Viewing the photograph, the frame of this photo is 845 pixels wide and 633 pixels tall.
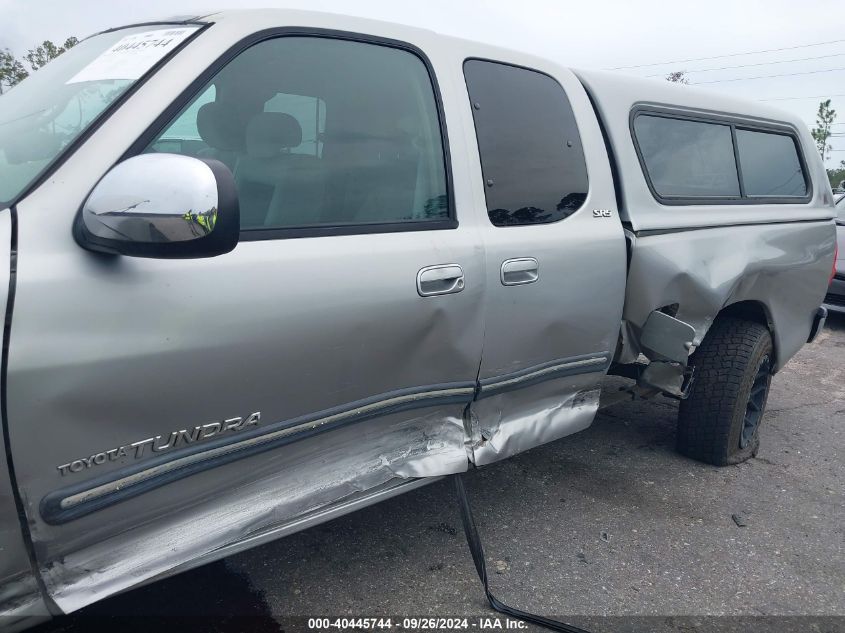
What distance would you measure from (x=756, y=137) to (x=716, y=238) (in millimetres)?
907

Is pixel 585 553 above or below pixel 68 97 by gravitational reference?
below

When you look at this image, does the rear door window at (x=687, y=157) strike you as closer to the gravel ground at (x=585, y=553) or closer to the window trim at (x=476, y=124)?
the window trim at (x=476, y=124)

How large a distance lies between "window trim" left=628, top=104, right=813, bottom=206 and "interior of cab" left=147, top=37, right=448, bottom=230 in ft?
3.77

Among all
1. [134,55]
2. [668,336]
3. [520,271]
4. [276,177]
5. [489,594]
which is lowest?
[489,594]

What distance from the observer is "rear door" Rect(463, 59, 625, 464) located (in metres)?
2.35

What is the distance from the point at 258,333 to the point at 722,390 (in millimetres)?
2463

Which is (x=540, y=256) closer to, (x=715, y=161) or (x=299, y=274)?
(x=299, y=274)

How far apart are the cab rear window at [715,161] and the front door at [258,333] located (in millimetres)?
1232

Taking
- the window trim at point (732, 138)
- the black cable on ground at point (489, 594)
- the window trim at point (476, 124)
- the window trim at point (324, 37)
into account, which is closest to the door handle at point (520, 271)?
the window trim at point (476, 124)

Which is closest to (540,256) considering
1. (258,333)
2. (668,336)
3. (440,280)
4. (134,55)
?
(440,280)

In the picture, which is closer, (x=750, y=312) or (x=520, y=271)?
(x=520, y=271)

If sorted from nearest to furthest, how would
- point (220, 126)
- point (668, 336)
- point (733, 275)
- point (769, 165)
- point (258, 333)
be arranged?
point (258, 333) < point (220, 126) < point (668, 336) < point (733, 275) < point (769, 165)

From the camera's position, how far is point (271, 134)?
1.91 m

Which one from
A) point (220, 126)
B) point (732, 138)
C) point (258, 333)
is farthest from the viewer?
point (732, 138)
